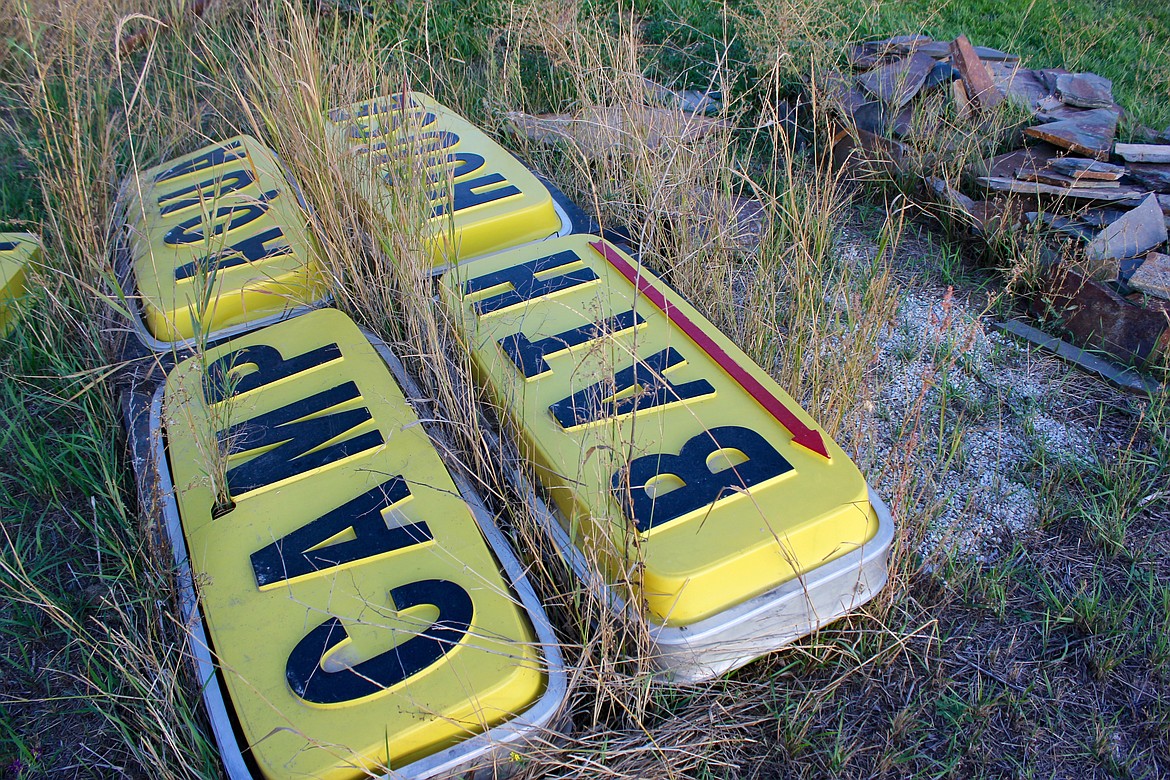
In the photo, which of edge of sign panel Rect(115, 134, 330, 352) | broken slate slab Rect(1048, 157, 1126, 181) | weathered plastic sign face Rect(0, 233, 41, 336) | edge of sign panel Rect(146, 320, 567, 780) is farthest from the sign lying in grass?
broken slate slab Rect(1048, 157, 1126, 181)

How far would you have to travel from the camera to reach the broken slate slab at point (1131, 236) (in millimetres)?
2662

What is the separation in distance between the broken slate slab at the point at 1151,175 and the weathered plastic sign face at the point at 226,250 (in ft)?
9.85

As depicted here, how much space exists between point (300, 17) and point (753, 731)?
2601 millimetres

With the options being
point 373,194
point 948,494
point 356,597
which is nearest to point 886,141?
point 948,494

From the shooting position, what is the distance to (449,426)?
2047 mm

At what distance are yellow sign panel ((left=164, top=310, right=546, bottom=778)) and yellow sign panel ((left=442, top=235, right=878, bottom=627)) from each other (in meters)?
0.25

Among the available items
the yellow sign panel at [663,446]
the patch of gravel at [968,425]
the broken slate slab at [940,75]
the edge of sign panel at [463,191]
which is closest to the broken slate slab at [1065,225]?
the patch of gravel at [968,425]

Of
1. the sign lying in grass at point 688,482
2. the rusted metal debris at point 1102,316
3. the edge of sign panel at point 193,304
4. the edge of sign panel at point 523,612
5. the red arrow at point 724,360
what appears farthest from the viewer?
the rusted metal debris at point 1102,316

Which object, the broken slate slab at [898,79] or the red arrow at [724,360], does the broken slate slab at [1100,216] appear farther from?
the red arrow at [724,360]

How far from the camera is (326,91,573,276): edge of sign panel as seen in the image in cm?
234

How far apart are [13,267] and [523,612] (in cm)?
224

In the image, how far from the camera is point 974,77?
3.55 metres

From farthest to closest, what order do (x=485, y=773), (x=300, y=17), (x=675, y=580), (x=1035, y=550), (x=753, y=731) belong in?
1. (x=300, y=17)
2. (x=1035, y=550)
3. (x=753, y=731)
4. (x=675, y=580)
5. (x=485, y=773)

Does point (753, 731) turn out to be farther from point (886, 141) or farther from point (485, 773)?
point (886, 141)
